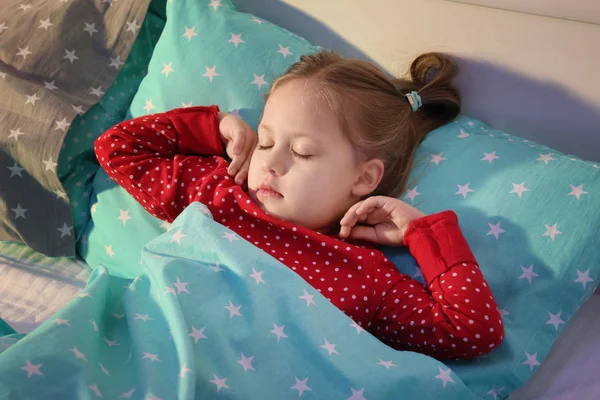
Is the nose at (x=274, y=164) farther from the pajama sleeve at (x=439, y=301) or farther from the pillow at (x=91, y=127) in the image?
the pillow at (x=91, y=127)

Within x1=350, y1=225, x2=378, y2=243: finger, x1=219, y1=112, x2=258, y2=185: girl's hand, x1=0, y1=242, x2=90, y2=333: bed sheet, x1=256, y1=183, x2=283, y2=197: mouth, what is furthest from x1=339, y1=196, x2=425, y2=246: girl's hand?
x1=0, y1=242, x2=90, y2=333: bed sheet

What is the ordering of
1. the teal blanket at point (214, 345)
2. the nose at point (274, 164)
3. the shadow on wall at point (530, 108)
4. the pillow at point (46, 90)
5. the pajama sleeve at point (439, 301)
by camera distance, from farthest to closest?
the pillow at point (46, 90), the shadow on wall at point (530, 108), the nose at point (274, 164), the pajama sleeve at point (439, 301), the teal blanket at point (214, 345)

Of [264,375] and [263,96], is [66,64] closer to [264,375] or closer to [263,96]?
[263,96]

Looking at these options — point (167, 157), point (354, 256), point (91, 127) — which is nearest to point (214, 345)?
point (354, 256)

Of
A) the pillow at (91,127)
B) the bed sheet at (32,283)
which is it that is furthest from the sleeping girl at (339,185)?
the bed sheet at (32,283)

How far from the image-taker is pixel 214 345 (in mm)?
982

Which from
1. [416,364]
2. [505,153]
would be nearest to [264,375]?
[416,364]

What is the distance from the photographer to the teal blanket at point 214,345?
36.1 inches

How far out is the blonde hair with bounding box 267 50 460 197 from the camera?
3.99 feet

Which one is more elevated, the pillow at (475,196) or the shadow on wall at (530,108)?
the shadow on wall at (530,108)

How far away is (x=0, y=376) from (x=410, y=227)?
68cm

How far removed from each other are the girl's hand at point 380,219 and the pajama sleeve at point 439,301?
3cm

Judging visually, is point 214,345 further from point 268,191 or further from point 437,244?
point 437,244

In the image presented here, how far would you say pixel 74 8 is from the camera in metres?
1.58
